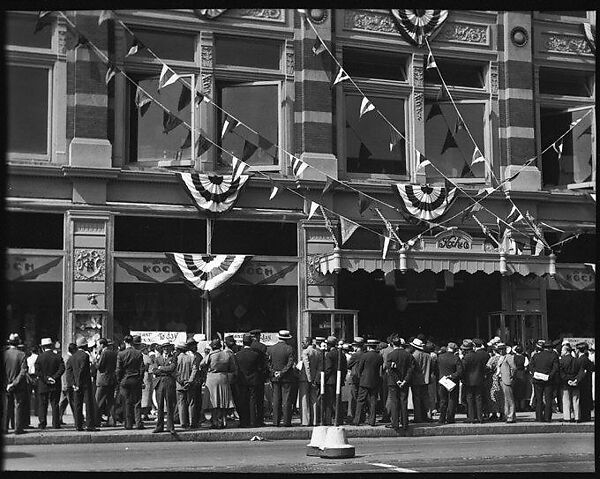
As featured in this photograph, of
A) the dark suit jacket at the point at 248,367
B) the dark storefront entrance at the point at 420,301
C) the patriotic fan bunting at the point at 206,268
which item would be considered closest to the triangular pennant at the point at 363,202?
the dark storefront entrance at the point at 420,301

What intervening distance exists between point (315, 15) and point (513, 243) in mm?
8523

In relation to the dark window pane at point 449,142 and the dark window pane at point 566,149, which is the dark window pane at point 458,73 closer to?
the dark window pane at point 449,142

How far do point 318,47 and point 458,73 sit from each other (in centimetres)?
499

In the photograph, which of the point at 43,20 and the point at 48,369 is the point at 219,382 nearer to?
the point at 48,369

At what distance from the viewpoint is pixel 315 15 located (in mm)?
26797

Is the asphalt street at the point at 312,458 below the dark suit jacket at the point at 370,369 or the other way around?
below

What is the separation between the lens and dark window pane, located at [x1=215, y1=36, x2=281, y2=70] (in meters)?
26.5

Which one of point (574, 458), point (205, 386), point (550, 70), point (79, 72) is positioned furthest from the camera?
point (550, 70)

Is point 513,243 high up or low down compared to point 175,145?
down

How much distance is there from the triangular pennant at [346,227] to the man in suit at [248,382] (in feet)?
21.4

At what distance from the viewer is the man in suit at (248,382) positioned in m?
20.3

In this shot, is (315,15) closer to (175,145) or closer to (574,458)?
(175,145)

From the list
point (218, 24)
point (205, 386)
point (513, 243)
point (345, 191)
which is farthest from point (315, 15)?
point (205, 386)

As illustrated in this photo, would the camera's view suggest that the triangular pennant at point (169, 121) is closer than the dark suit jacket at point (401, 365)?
No
